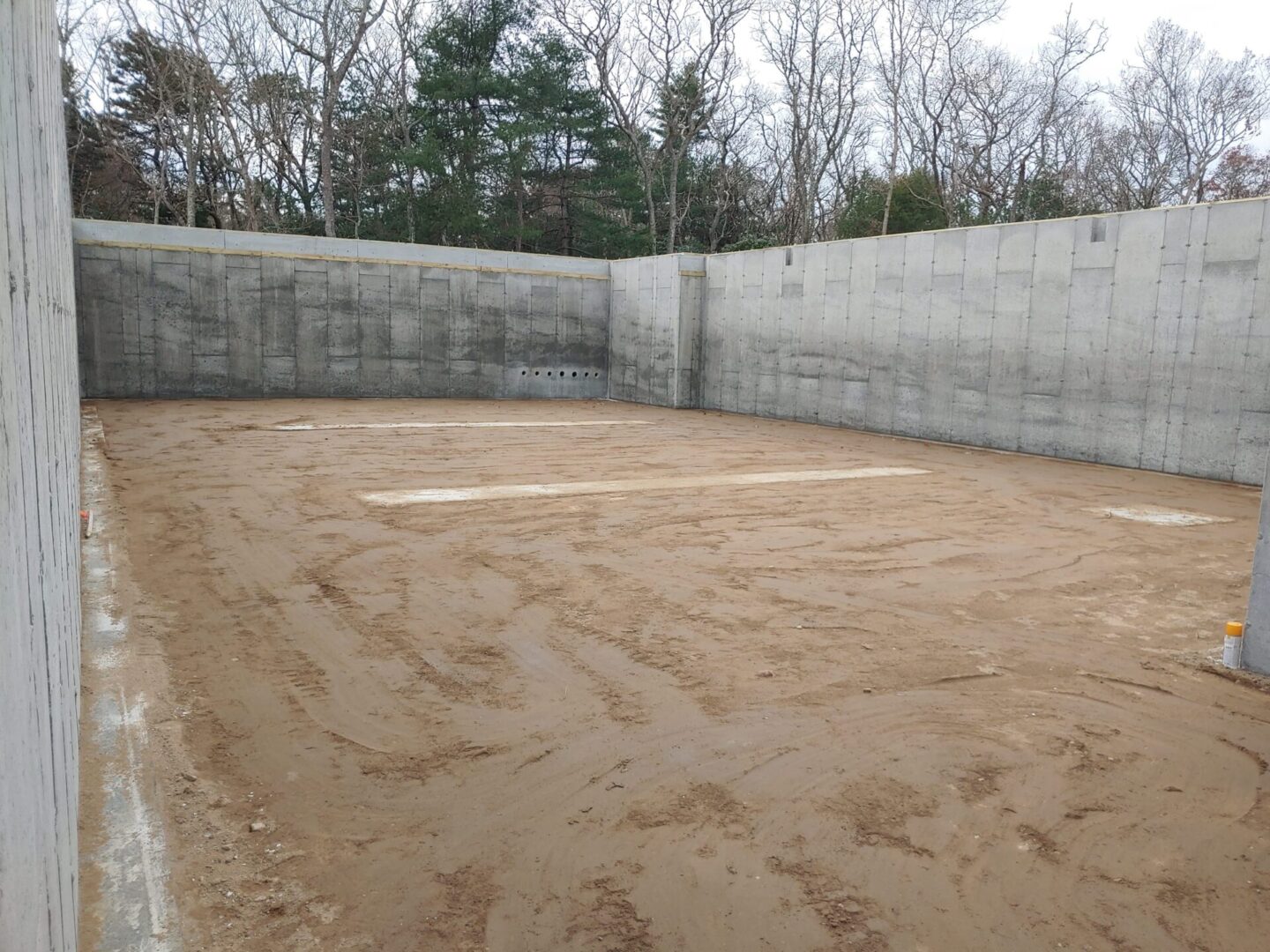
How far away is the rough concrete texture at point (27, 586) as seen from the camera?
1.21 metres

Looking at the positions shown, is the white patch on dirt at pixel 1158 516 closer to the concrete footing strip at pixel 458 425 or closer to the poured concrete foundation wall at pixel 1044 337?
the poured concrete foundation wall at pixel 1044 337

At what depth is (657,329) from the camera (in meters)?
19.4

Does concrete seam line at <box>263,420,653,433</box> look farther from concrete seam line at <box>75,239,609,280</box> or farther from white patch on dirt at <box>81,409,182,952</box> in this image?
white patch on dirt at <box>81,409,182,952</box>

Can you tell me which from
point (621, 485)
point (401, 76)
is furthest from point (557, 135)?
point (621, 485)

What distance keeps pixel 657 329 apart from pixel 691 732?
1635 centimetres

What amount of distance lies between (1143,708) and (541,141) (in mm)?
26536

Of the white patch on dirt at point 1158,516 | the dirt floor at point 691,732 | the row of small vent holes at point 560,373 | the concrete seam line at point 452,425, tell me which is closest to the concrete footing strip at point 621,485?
the dirt floor at point 691,732

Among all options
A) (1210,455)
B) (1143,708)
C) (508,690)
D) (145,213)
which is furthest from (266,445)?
(145,213)

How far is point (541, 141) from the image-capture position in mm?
27469

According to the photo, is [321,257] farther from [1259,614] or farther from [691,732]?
[1259,614]

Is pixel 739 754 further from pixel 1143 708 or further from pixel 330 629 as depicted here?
pixel 330 629

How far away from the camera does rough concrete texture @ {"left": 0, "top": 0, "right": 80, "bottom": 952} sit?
1.21 meters

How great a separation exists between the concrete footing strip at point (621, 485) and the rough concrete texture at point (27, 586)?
576 cm

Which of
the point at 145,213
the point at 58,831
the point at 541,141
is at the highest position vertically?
the point at 541,141
